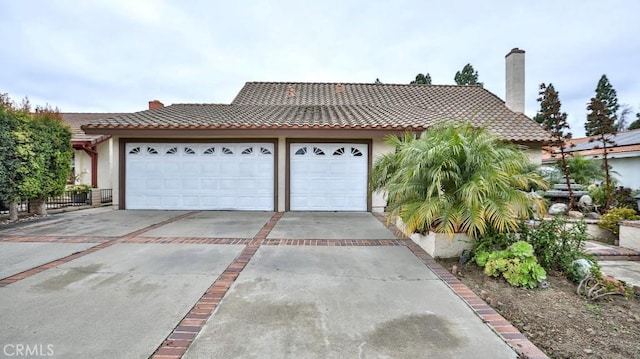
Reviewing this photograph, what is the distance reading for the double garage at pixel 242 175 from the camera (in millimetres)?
9719

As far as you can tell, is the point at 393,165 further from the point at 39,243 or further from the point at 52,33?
the point at 52,33

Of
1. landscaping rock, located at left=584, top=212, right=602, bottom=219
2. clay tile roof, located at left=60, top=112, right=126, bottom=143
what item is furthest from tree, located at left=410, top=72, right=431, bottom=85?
clay tile roof, located at left=60, top=112, right=126, bottom=143

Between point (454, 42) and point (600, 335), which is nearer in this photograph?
point (600, 335)

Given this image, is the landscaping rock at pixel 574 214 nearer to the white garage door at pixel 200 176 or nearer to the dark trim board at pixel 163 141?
the dark trim board at pixel 163 141

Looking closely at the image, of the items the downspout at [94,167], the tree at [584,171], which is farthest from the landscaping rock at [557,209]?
the downspout at [94,167]

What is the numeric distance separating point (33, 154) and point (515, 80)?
15.1 meters

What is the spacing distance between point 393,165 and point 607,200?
19.3ft

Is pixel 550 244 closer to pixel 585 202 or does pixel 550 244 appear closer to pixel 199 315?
pixel 199 315

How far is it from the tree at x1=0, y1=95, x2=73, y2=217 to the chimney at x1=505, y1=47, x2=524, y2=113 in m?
14.7

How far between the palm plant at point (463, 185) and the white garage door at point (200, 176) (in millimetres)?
5572

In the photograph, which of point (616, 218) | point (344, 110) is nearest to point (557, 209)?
point (616, 218)

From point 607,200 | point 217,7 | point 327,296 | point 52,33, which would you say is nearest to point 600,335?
point 327,296

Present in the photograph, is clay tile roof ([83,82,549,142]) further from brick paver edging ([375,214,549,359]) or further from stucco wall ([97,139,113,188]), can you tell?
brick paver edging ([375,214,549,359])

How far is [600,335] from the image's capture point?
2.60 m
